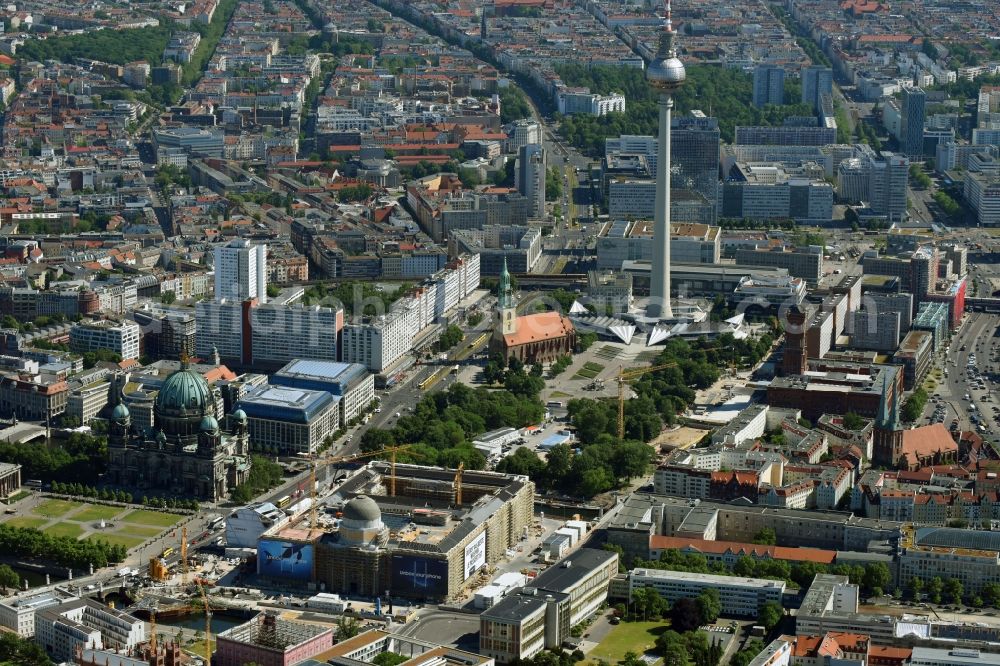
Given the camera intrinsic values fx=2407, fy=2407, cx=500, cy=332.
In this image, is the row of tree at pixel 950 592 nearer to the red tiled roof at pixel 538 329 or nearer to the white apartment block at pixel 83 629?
the white apartment block at pixel 83 629

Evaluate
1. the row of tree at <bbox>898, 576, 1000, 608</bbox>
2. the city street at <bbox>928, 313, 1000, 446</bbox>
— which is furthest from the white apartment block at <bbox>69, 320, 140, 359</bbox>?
the row of tree at <bbox>898, 576, 1000, 608</bbox>

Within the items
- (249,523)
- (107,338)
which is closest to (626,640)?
(249,523)

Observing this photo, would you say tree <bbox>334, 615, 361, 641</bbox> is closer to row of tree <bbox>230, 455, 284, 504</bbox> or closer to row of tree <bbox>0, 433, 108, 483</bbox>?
row of tree <bbox>230, 455, 284, 504</bbox>

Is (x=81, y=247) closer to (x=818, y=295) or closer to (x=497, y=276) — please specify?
(x=497, y=276)

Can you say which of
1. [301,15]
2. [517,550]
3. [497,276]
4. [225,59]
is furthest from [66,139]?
[517,550]

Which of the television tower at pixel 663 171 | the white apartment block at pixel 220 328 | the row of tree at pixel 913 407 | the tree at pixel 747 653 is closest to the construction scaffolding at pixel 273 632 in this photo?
the tree at pixel 747 653
